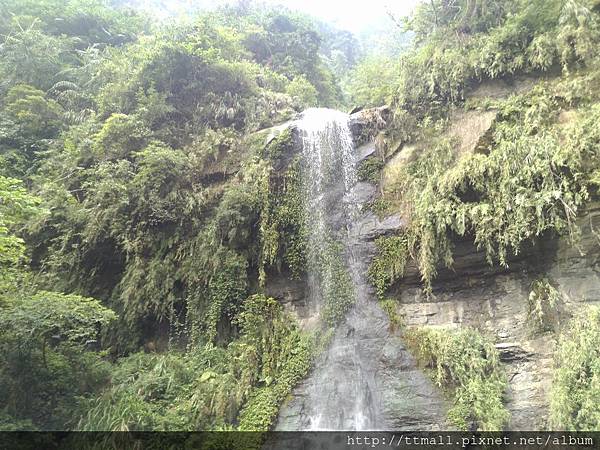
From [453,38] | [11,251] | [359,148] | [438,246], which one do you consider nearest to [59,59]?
[11,251]

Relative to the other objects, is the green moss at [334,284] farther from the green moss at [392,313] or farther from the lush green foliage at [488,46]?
the lush green foliage at [488,46]

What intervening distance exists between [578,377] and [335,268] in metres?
4.41

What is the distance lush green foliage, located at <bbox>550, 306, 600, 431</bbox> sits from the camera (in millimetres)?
5117

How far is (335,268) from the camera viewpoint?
27.0ft

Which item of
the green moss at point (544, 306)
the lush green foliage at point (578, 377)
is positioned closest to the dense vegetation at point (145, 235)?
the green moss at point (544, 306)

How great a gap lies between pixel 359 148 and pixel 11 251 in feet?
24.8

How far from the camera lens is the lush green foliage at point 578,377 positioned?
512 cm

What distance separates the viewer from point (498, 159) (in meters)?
6.70

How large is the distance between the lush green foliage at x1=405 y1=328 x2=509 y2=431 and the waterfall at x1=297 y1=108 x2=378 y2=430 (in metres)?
1.10

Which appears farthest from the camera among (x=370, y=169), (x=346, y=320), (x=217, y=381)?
(x=370, y=169)

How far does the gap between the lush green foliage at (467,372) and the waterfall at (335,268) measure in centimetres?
110

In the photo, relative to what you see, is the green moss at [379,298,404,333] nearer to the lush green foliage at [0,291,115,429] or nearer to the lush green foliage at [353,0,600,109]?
the lush green foliage at [353,0,600,109]

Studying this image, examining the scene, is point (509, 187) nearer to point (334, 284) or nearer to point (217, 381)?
point (334, 284)

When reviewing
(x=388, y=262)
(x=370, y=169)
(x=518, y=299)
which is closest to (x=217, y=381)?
(x=388, y=262)
